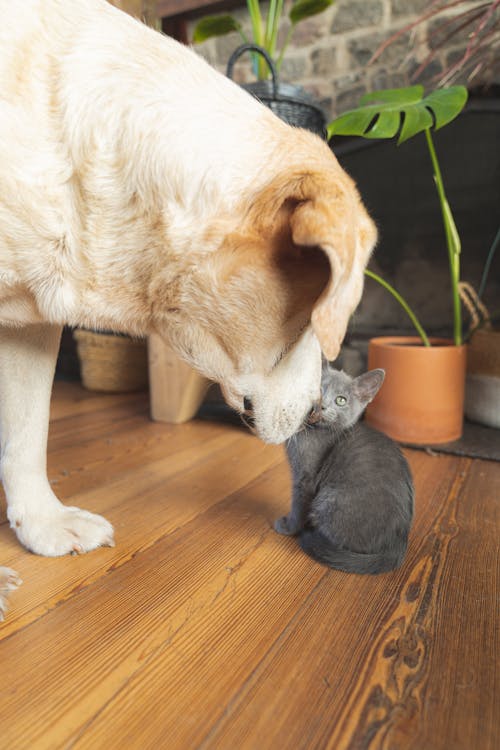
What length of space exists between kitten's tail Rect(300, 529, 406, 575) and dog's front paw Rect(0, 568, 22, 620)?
1.94ft

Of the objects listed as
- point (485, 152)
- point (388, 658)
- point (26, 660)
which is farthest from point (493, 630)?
point (485, 152)

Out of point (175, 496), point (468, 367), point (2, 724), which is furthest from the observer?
point (468, 367)

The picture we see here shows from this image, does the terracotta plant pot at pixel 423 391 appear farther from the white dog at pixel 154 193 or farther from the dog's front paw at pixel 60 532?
the dog's front paw at pixel 60 532

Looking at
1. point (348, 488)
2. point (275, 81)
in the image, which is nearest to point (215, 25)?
point (275, 81)

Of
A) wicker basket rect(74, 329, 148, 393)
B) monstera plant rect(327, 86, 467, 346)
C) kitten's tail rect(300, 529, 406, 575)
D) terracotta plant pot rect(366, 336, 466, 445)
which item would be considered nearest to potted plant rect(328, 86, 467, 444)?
terracotta plant pot rect(366, 336, 466, 445)

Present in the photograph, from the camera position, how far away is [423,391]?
179cm

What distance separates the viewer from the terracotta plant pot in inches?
70.0

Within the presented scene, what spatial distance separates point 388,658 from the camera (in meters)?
0.78

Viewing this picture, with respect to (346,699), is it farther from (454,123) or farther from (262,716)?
(454,123)

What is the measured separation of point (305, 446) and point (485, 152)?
1.98 m

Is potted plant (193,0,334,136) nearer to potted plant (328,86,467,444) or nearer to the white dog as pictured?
potted plant (328,86,467,444)

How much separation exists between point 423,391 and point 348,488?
2.86 feet

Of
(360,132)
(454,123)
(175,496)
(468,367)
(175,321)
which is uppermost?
(454,123)

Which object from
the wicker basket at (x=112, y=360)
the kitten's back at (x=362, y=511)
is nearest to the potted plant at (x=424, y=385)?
the kitten's back at (x=362, y=511)
